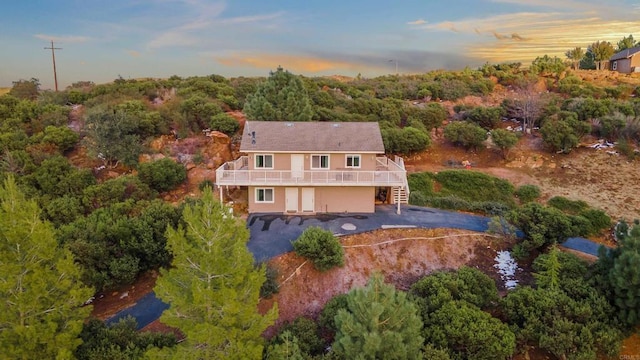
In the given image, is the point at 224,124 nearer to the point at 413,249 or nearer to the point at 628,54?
the point at 413,249

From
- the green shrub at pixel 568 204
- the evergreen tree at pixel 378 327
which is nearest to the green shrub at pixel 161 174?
the evergreen tree at pixel 378 327

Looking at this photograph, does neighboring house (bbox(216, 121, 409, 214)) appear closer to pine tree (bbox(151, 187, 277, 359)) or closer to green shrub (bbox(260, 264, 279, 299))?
green shrub (bbox(260, 264, 279, 299))

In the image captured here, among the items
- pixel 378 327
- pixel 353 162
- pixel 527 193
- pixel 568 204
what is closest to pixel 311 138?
pixel 353 162

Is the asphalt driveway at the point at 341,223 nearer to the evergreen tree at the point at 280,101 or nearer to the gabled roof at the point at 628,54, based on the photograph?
the evergreen tree at the point at 280,101

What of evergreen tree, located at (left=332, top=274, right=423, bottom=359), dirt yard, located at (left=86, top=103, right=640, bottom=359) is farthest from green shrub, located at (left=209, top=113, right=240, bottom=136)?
evergreen tree, located at (left=332, top=274, right=423, bottom=359)

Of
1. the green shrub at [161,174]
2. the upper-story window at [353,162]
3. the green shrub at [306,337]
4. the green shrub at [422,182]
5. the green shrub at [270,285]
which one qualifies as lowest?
the green shrub at [306,337]

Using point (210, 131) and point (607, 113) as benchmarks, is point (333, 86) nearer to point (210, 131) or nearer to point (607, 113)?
point (210, 131)
